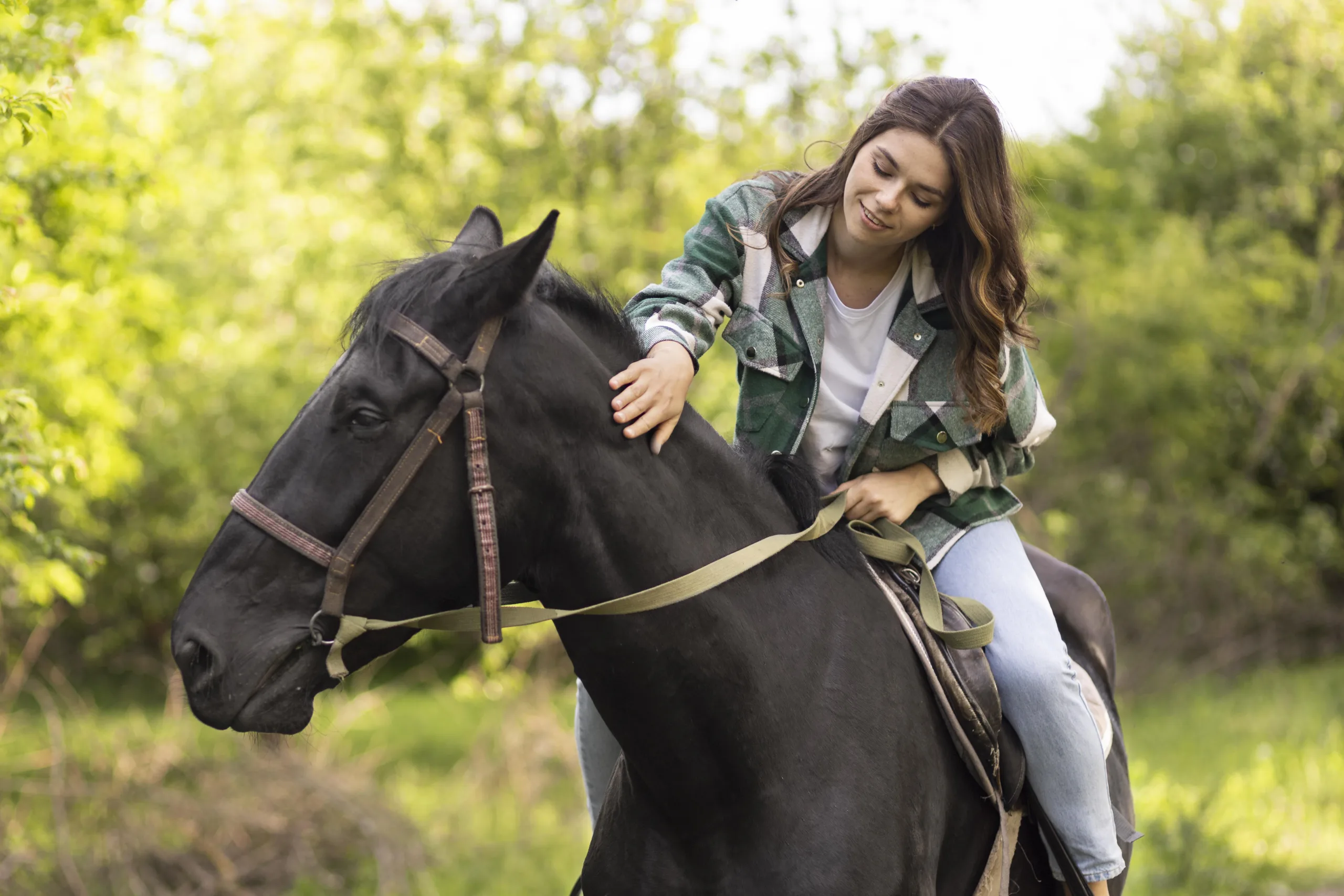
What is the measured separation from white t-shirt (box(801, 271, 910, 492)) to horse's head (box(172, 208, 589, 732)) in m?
0.95

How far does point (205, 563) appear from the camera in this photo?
6.80 feet

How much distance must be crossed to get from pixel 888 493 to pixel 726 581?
666mm

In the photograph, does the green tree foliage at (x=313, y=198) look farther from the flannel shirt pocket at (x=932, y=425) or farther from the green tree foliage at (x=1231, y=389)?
the green tree foliage at (x=1231, y=389)

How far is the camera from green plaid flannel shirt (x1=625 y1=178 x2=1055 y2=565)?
2.80 meters

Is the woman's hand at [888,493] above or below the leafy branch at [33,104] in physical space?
below

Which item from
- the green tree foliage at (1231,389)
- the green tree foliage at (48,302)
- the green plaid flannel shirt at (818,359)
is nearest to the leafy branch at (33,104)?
the green tree foliage at (48,302)

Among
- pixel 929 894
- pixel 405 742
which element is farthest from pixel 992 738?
pixel 405 742

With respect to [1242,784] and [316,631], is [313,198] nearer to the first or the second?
[1242,784]

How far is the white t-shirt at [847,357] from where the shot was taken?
288 cm

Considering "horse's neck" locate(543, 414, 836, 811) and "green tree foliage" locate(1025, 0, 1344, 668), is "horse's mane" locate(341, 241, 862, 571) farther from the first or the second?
"green tree foliage" locate(1025, 0, 1344, 668)

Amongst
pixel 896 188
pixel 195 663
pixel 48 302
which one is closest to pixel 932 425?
pixel 896 188

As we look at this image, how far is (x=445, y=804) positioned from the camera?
7.88m

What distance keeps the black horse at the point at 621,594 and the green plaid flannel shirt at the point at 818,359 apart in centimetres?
28

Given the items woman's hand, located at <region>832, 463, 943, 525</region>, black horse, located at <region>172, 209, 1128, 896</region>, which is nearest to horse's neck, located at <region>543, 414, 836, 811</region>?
black horse, located at <region>172, 209, 1128, 896</region>
